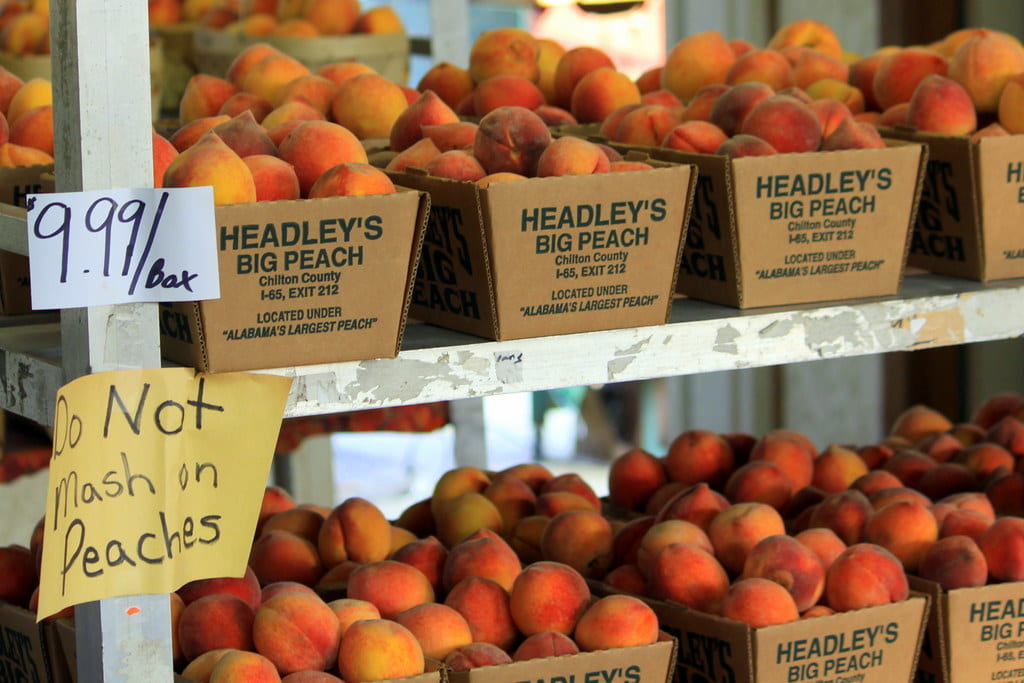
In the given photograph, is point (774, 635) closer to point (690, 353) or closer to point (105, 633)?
point (690, 353)

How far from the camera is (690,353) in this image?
55.4 inches

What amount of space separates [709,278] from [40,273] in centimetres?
71

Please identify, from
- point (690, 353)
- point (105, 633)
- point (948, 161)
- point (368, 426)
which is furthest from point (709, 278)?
point (368, 426)

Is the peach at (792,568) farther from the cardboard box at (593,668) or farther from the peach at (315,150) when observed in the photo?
the peach at (315,150)

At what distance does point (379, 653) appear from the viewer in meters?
1.33

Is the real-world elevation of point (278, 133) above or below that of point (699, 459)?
above

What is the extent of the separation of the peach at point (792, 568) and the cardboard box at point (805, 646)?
0.05 metres

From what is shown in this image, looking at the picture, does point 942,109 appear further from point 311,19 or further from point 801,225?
point 311,19

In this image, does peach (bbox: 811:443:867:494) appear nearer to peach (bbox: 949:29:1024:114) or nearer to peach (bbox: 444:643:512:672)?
peach (bbox: 949:29:1024:114)

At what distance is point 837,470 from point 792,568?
0.50 meters

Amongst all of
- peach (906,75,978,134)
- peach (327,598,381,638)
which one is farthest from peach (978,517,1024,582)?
peach (327,598,381,638)

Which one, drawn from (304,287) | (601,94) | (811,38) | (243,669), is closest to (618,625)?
(243,669)

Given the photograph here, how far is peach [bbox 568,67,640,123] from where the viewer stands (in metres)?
1.94

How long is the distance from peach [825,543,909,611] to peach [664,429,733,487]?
470mm
